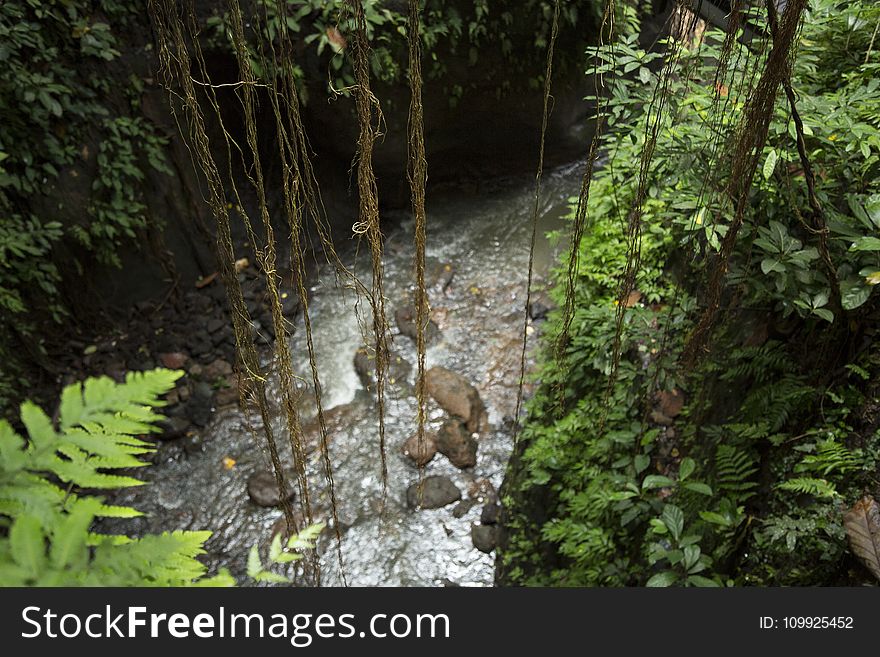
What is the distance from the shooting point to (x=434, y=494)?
157 inches

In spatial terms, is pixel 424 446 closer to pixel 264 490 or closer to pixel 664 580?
pixel 264 490

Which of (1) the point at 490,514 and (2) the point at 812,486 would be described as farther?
(1) the point at 490,514

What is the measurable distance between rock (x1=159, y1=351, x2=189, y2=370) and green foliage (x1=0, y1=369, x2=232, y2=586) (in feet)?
13.4

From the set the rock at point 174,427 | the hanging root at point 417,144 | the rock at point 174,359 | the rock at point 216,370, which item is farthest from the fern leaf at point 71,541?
the rock at point 174,359

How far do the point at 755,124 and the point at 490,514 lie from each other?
296 cm

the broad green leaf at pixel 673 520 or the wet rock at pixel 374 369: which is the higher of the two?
the broad green leaf at pixel 673 520

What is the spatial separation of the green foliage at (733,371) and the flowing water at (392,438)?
1.06 metres

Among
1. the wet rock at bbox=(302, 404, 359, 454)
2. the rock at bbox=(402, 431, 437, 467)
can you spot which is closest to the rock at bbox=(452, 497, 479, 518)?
the rock at bbox=(402, 431, 437, 467)

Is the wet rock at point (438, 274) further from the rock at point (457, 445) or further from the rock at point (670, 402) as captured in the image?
the rock at point (670, 402)

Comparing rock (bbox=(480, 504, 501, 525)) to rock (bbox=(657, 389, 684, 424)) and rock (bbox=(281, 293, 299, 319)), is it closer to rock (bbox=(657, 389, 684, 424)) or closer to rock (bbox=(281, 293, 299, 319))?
rock (bbox=(657, 389, 684, 424))

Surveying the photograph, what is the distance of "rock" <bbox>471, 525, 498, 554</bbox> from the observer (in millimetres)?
3721

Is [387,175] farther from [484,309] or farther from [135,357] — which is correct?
[135,357]

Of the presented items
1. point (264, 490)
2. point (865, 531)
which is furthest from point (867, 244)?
point (264, 490)

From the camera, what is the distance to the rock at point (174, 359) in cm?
479
